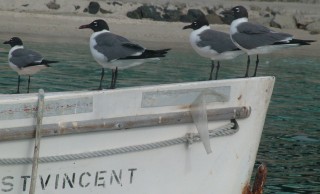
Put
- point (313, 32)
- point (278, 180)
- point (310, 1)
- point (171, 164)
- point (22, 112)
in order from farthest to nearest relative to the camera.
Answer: point (310, 1), point (313, 32), point (278, 180), point (171, 164), point (22, 112)

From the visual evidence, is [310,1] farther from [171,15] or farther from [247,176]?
[247,176]

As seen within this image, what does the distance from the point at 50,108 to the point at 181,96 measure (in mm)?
1345

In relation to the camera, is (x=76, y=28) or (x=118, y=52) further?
(x=76, y=28)

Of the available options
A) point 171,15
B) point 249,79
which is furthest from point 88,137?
point 171,15

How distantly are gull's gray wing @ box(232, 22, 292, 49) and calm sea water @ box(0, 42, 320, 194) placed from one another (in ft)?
11.5

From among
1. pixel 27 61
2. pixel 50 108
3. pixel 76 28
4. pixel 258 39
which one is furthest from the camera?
pixel 76 28

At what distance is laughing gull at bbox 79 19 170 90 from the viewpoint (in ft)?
27.8

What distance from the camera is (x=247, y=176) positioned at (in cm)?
909

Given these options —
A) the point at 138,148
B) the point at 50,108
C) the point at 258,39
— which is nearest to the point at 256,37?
the point at 258,39

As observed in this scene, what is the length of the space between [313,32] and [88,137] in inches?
1117

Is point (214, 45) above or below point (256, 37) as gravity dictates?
below

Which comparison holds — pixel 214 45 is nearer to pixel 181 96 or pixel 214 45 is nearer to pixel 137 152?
pixel 181 96

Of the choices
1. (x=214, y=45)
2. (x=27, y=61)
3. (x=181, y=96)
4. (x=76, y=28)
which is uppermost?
(x=214, y=45)

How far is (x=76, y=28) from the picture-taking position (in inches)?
1222
